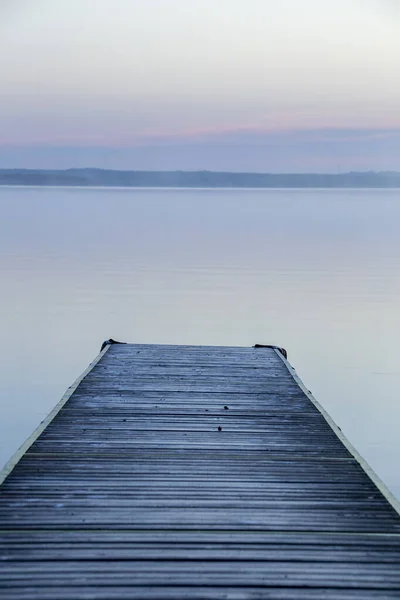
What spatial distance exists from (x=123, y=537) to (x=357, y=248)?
29051mm

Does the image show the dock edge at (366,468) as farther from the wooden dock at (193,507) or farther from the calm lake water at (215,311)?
the calm lake water at (215,311)

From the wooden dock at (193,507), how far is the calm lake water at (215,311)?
7.82 feet

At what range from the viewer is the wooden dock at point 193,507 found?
11.9 feet

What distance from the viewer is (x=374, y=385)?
11453 mm

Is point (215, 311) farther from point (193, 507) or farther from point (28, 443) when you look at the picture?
point (193, 507)

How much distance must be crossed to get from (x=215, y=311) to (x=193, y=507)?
1285 centimetres

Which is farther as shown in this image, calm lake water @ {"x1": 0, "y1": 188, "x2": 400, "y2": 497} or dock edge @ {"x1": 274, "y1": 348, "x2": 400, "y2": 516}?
calm lake water @ {"x1": 0, "y1": 188, "x2": 400, "y2": 497}

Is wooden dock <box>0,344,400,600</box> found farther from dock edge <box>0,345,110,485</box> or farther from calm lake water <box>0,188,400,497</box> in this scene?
calm lake water <box>0,188,400,497</box>

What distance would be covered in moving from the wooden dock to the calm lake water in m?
2.38

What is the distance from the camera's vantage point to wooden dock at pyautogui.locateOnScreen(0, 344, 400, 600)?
3615 mm

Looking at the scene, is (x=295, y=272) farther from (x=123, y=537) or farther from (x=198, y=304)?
(x=123, y=537)

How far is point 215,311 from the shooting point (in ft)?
56.5

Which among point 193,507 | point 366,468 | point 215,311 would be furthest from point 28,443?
point 215,311

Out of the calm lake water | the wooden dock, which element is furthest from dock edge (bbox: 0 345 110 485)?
the calm lake water
